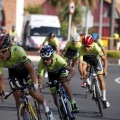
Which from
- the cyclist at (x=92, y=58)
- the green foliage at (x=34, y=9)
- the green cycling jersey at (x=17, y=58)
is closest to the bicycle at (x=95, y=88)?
the cyclist at (x=92, y=58)

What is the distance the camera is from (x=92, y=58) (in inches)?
594

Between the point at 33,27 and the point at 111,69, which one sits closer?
the point at 111,69

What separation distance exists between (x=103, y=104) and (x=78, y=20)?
47.6 meters

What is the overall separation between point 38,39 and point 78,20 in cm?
2051

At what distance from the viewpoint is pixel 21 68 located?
1059 cm

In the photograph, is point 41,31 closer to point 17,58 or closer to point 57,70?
point 57,70

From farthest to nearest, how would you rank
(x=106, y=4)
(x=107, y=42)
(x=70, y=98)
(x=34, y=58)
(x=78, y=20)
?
(x=106, y=4) < (x=78, y=20) < (x=107, y=42) < (x=34, y=58) < (x=70, y=98)

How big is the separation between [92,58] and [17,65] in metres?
4.81

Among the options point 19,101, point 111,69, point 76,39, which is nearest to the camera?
point 19,101

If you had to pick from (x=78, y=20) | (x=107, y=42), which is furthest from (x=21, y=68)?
(x=78, y=20)

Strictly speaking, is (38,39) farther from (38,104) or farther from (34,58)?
(38,104)

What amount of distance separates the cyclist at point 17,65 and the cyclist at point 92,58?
3.66m

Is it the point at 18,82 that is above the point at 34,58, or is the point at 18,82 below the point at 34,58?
above

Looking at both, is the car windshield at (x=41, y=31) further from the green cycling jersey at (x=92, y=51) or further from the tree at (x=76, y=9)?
the green cycling jersey at (x=92, y=51)
